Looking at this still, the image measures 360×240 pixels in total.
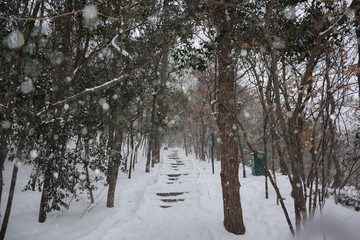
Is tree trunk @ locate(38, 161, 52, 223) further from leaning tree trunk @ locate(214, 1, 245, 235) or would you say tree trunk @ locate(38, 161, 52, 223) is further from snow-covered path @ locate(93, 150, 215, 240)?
leaning tree trunk @ locate(214, 1, 245, 235)

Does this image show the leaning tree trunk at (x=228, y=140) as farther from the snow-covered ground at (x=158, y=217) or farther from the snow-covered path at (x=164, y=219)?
the snow-covered path at (x=164, y=219)

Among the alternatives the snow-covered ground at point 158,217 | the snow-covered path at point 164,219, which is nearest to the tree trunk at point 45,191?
the snow-covered ground at point 158,217

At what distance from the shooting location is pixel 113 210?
6.69 meters

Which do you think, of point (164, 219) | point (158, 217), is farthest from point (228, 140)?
point (158, 217)

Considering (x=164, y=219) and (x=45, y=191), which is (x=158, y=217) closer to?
(x=164, y=219)

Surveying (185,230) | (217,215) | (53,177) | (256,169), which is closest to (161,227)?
(185,230)

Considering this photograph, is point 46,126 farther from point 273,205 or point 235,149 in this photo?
point 273,205

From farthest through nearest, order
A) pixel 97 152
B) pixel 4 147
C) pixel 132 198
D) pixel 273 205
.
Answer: pixel 132 198 → pixel 273 205 → pixel 97 152 → pixel 4 147

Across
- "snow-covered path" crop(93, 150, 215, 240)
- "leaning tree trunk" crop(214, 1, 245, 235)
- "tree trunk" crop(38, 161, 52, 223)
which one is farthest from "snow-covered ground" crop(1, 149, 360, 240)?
"leaning tree trunk" crop(214, 1, 245, 235)

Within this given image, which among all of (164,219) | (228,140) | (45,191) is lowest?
(164,219)

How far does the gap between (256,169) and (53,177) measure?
10088 mm

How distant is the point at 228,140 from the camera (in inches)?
193

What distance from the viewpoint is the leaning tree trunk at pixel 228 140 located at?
15.6 feet

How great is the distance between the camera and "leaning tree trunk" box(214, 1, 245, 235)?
4.77 metres
